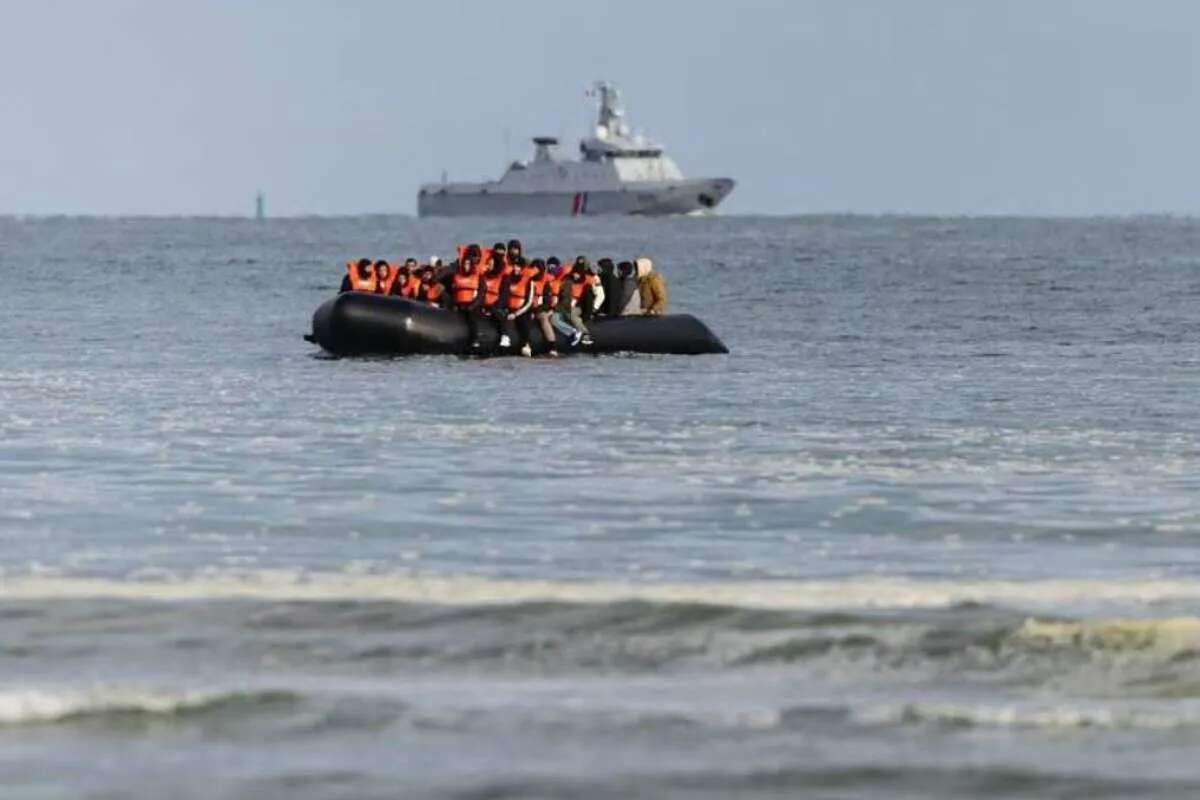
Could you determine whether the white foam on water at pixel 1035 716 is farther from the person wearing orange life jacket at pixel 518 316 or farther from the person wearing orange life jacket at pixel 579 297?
the person wearing orange life jacket at pixel 518 316

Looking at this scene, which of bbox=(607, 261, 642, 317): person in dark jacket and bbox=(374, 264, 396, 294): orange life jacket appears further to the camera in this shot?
bbox=(374, 264, 396, 294): orange life jacket

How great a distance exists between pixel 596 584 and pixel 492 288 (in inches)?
912

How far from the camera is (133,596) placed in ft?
49.8

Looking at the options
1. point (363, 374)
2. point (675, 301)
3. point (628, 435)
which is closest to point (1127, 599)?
point (628, 435)

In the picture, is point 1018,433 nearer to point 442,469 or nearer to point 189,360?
point 442,469

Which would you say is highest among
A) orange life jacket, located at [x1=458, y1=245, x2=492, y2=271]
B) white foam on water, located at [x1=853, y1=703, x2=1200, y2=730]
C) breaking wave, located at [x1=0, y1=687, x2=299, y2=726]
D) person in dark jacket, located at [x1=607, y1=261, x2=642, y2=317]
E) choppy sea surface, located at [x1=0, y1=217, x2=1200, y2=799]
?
orange life jacket, located at [x1=458, y1=245, x2=492, y2=271]

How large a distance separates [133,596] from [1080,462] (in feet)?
34.7

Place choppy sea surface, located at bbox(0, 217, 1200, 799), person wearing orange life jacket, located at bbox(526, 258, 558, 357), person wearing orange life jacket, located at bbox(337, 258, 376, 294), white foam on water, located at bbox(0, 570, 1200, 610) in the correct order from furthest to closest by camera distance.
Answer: person wearing orange life jacket, located at bbox(337, 258, 376, 294) < person wearing orange life jacket, located at bbox(526, 258, 558, 357) < white foam on water, located at bbox(0, 570, 1200, 610) < choppy sea surface, located at bbox(0, 217, 1200, 799)

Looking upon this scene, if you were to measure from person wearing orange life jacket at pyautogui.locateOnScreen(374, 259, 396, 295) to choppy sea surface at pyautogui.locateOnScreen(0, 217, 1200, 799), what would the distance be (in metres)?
2.99

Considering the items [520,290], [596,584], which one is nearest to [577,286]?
[520,290]

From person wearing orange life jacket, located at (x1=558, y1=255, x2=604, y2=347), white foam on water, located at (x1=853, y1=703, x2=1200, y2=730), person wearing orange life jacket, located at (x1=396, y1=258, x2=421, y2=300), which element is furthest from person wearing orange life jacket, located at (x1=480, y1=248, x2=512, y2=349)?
white foam on water, located at (x1=853, y1=703, x2=1200, y2=730)

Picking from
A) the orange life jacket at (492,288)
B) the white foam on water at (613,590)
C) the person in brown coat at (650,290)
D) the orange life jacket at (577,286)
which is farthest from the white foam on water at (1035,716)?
the person in brown coat at (650,290)

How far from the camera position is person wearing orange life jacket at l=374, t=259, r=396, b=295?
130ft

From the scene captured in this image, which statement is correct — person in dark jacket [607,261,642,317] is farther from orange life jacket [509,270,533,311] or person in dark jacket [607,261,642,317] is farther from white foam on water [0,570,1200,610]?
white foam on water [0,570,1200,610]
